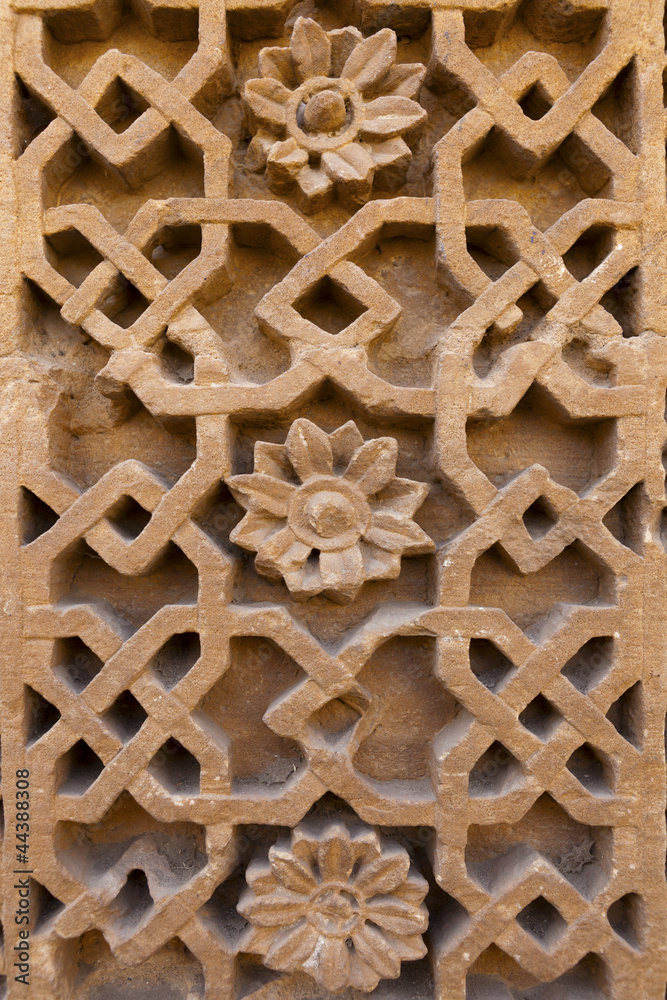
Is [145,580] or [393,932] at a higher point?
[145,580]

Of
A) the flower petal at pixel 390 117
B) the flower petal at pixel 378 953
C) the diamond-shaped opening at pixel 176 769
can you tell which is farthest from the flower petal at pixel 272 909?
the flower petal at pixel 390 117

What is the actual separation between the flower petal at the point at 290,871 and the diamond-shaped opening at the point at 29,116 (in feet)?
5.86

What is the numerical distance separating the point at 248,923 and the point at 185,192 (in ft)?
5.98

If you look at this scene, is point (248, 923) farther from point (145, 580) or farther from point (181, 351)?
point (181, 351)

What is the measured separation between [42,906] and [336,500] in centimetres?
119

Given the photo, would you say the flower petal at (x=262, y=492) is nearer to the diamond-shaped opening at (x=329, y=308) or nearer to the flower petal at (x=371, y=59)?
the diamond-shaped opening at (x=329, y=308)

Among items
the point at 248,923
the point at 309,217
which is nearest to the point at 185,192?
the point at 309,217

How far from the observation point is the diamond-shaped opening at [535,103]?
137 cm

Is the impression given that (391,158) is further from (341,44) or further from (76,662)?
(76,662)

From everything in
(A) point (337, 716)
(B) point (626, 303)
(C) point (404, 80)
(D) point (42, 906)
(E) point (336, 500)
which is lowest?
(D) point (42, 906)

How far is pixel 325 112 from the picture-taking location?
130 centimetres

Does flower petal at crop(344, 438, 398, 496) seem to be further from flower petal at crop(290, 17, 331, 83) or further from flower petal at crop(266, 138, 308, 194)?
flower petal at crop(290, 17, 331, 83)

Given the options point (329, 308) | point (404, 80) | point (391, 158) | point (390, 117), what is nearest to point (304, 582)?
point (329, 308)

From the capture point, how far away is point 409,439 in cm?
142
